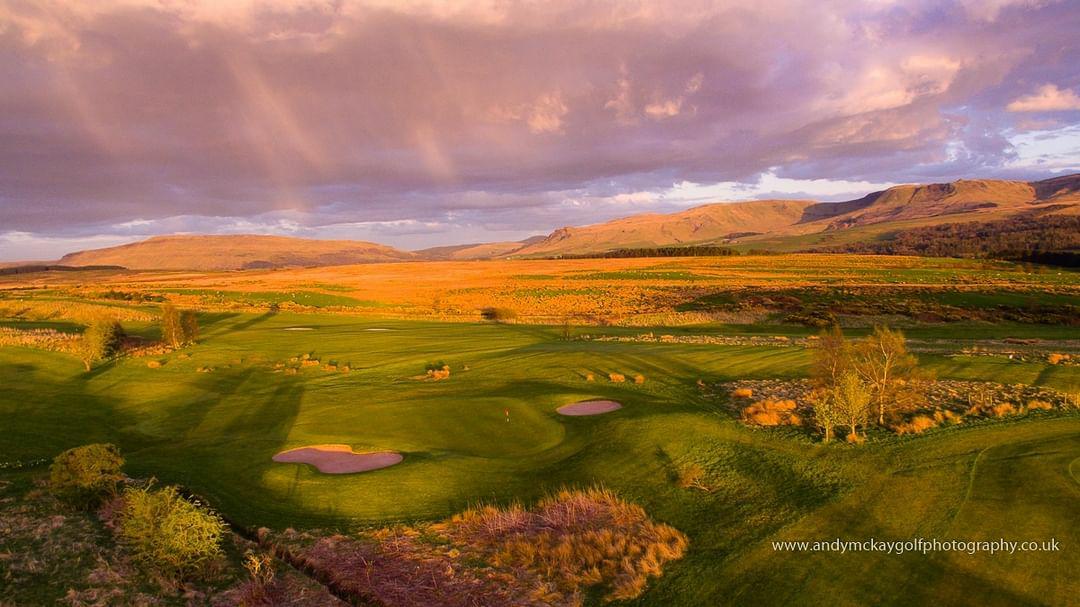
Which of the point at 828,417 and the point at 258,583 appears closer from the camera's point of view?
the point at 258,583

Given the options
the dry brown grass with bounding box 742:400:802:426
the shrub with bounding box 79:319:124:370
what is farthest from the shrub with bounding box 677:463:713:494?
the shrub with bounding box 79:319:124:370

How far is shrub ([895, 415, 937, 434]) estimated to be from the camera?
63.4 ft

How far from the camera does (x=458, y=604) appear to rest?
468 inches

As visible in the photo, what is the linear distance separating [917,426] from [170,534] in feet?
72.7

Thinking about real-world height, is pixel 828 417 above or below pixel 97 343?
below

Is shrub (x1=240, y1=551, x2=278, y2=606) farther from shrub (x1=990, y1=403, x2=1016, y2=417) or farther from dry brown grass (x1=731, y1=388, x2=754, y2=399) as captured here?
shrub (x1=990, y1=403, x2=1016, y2=417)

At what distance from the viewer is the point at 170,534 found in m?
12.3

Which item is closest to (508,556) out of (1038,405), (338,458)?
(338,458)

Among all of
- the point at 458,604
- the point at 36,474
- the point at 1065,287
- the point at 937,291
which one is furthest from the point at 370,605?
the point at 1065,287

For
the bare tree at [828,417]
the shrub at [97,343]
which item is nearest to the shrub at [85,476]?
the bare tree at [828,417]

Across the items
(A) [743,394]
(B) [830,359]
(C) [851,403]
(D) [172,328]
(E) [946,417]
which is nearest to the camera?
(C) [851,403]

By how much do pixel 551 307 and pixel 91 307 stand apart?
58.8 metres

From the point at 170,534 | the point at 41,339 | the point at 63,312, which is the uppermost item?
the point at 63,312

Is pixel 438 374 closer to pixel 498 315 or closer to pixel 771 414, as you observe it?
pixel 771 414
